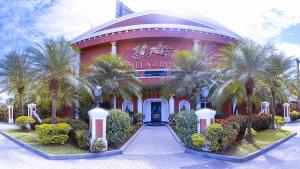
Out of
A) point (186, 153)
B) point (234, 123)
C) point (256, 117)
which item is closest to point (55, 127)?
point (186, 153)

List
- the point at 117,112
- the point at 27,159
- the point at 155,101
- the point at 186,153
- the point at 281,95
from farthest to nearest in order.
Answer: the point at 155,101 < the point at 281,95 < the point at 117,112 < the point at 186,153 < the point at 27,159

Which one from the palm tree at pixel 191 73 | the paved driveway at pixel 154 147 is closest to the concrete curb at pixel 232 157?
the paved driveway at pixel 154 147

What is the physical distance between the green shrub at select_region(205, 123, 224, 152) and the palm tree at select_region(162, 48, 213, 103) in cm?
845

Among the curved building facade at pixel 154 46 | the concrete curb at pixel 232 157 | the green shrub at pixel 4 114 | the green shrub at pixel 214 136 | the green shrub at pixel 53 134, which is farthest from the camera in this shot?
the green shrub at pixel 4 114

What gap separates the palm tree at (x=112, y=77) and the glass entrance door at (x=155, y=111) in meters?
6.67

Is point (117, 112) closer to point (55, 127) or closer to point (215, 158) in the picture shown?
point (55, 127)

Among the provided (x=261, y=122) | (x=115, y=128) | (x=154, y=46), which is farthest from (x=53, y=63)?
(x=261, y=122)

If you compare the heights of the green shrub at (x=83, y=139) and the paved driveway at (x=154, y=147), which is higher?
the green shrub at (x=83, y=139)

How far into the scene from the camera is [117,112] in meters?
13.7

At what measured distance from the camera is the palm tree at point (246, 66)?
14.0 m

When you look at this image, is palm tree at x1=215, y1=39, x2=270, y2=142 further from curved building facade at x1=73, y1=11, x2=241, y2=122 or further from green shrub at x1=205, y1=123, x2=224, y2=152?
curved building facade at x1=73, y1=11, x2=241, y2=122

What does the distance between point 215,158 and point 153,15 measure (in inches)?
891

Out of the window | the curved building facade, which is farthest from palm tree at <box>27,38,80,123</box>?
the window

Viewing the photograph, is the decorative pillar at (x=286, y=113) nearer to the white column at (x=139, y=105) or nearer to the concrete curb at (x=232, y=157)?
the white column at (x=139, y=105)
